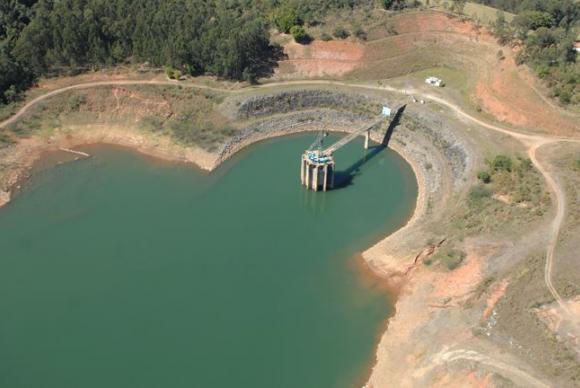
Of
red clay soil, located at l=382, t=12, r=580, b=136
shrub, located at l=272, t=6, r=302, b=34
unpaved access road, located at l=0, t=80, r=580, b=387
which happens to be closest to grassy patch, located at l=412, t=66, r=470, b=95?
red clay soil, located at l=382, t=12, r=580, b=136

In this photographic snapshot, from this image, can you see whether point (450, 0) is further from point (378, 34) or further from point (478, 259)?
point (478, 259)

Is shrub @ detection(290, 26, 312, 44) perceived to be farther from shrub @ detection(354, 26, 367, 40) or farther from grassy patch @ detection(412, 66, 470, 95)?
grassy patch @ detection(412, 66, 470, 95)

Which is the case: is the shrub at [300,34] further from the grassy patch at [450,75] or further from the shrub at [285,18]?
the grassy patch at [450,75]

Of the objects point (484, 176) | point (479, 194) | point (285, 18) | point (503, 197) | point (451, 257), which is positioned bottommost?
point (451, 257)

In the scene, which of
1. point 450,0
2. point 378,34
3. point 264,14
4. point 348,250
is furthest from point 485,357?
point 450,0

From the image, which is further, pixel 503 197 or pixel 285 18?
pixel 285 18

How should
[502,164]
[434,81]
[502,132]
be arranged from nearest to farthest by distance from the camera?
1. [502,164]
2. [502,132]
3. [434,81]

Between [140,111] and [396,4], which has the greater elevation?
[396,4]

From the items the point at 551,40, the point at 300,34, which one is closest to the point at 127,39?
the point at 300,34

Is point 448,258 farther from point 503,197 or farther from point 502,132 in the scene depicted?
point 502,132
